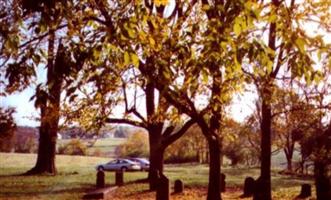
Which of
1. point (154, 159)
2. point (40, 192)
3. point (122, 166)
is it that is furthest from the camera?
point (122, 166)

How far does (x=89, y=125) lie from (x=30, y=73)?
12446 millimetres

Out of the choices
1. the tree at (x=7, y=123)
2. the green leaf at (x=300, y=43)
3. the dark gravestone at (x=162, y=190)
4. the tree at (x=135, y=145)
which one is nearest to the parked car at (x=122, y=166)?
the tree at (x=7, y=123)

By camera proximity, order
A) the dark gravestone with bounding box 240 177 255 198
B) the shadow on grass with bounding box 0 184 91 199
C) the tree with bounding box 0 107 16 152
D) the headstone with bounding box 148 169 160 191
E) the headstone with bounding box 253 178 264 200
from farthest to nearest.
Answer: the tree with bounding box 0 107 16 152 → the headstone with bounding box 148 169 160 191 → the dark gravestone with bounding box 240 177 255 198 → the shadow on grass with bounding box 0 184 91 199 → the headstone with bounding box 253 178 264 200

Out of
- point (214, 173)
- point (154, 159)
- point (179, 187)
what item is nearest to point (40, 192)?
point (154, 159)

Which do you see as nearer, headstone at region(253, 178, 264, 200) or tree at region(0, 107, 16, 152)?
headstone at region(253, 178, 264, 200)

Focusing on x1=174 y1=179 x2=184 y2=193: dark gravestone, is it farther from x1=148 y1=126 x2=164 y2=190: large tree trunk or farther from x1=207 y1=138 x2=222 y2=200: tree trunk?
x1=207 y1=138 x2=222 y2=200: tree trunk

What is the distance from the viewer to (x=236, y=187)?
28.5 metres

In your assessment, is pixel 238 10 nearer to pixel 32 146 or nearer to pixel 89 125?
pixel 89 125

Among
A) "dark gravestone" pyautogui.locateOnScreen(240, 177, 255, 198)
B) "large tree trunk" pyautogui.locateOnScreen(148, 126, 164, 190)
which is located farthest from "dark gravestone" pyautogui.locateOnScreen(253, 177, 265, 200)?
"large tree trunk" pyautogui.locateOnScreen(148, 126, 164, 190)

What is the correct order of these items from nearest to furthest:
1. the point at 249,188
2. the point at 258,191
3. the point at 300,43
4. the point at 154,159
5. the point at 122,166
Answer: the point at 300,43 < the point at 258,191 < the point at 249,188 < the point at 154,159 < the point at 122,166

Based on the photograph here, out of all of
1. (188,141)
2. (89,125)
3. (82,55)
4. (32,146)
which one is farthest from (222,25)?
(32,146)

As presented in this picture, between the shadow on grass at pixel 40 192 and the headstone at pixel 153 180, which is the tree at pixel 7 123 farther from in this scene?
the headstone at pixel 153 180

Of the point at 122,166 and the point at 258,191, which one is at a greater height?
the point at 122,166

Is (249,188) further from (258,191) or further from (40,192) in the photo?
(40,192)
